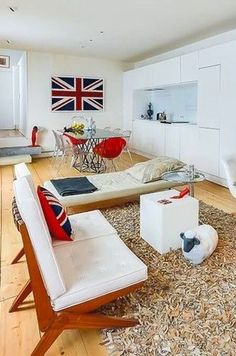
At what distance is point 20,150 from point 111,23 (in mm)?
3792

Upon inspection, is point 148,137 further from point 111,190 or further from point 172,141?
point 111,190

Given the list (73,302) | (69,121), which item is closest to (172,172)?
(73,302)

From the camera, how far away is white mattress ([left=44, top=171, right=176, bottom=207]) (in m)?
→ 3.29

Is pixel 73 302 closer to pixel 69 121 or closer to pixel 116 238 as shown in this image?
pixel 116 238

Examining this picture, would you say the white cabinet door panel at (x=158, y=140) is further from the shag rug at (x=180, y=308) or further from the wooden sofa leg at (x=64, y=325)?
the wooden sofa leg at (x=64, y=325)

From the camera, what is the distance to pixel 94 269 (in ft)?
5.42

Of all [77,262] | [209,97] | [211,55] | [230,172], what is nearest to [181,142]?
[209,97]

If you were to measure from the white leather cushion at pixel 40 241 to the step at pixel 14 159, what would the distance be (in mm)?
5581

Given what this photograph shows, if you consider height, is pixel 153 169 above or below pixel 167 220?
above

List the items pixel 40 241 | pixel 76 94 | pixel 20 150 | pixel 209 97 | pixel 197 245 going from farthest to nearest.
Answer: pixel 76 94, pixel 20 150, pixel 209 97, pixel 197 245, pixel 40 241

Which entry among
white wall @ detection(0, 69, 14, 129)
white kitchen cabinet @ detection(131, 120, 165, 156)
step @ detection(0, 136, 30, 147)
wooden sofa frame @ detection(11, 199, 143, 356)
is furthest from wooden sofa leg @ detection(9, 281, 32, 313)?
white wall @ detection(0, 69, 14, 129)

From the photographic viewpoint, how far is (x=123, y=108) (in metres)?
8.51

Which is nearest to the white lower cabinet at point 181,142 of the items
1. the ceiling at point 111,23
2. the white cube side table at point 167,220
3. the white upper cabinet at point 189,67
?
the white upper cabinet at point 189,67

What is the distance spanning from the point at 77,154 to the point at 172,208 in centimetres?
366
